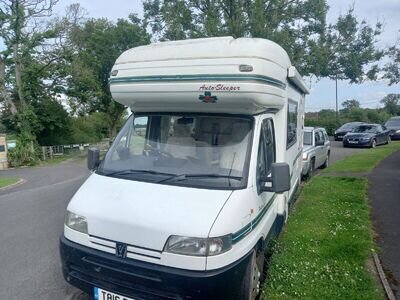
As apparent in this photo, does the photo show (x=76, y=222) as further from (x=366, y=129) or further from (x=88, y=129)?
(x=88, y=129)

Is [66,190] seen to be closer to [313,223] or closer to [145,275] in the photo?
[313,223]

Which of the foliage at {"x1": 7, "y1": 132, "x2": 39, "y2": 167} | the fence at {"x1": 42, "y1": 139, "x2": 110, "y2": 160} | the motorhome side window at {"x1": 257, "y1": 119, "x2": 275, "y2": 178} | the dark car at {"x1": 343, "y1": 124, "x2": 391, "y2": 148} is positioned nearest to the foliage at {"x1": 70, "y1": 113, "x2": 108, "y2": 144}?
the fence at {"x1": 42, "y1": 139, "x2": 110, "y2": 160}

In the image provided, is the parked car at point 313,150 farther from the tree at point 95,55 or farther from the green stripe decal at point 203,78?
the tree at point 95,55

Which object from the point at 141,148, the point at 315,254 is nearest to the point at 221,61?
the point at 141,148

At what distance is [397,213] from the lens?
7168 millimetres

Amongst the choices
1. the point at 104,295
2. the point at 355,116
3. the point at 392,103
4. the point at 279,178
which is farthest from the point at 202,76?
the point at 392,103

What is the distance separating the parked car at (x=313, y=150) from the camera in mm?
11533

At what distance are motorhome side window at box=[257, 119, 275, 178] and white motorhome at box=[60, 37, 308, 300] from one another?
0.01 m

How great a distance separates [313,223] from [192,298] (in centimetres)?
416

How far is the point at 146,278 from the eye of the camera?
10.2ft

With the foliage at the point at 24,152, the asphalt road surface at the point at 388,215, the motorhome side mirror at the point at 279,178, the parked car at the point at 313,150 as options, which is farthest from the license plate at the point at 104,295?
the foliage at the point at 24,152

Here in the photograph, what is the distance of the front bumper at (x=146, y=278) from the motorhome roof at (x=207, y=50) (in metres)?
2.09

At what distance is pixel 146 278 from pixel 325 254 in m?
3.03

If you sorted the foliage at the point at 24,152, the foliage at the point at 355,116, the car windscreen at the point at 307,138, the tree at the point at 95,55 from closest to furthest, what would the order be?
the car windscreen at the point at 307,138
the foliage at the point at 24,152
the tree at the point at 95,55
the foliage at the point at 355,116
